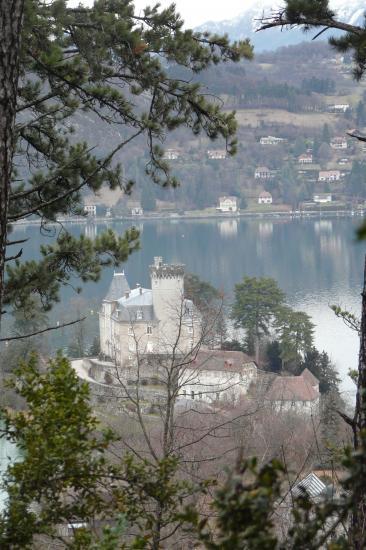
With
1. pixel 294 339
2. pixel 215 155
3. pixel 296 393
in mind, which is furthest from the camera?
pixel 215 155

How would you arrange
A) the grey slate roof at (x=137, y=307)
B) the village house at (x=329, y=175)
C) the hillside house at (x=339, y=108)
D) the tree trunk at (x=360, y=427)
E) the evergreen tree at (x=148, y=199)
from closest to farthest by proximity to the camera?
the tree trunk at (x=360, y=427) → the grey slate roof at (x=137, y=307) → the evergreen tree at (x=148, y=199) → the village house at (x=329, y=175) → the hillside house at (x=339, y=108)

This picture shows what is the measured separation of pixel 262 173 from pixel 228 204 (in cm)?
716

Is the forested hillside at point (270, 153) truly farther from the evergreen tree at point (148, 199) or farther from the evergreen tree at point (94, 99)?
the evergreen tree at point (94, 99)

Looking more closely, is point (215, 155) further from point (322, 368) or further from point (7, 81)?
point (7, 81)

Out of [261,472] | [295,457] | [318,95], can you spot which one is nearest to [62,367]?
[261,472]

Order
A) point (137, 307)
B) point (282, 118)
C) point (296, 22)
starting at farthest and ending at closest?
point (282, 118)
point (137, 307)
point (296, 22)

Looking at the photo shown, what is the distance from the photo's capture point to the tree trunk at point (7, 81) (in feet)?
6.77

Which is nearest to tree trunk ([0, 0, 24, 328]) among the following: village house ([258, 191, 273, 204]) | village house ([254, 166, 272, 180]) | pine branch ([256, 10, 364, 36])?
pine branch ([256, 10, 364, 36])

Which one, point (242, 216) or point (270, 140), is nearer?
point (242, 216)

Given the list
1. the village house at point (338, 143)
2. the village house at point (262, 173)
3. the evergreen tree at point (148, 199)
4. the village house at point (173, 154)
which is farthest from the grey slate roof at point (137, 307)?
→ the village house at point (338, 143)

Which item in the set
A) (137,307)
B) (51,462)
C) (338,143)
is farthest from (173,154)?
(51,462)

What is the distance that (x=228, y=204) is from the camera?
78.4 meters

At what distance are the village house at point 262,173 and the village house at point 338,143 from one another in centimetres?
1071

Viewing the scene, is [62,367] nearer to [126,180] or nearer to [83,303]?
[126,180]
